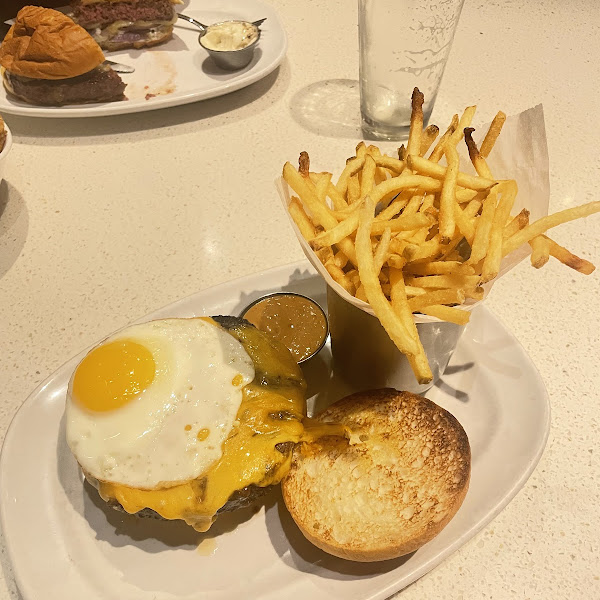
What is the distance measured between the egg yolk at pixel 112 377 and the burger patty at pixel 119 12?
227 centimetres

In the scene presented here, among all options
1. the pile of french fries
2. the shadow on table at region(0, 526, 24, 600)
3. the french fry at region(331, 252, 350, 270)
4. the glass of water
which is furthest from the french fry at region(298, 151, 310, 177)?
the shadow on table at region(0, 526, 24, 600)

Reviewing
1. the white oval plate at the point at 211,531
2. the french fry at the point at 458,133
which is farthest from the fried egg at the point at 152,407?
the french fry at the point at 458,133

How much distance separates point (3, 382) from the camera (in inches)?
67.6

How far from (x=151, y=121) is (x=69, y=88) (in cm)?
38

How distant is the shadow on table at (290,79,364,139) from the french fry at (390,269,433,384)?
1495mm

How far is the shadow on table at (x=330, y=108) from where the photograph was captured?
8.54 feet

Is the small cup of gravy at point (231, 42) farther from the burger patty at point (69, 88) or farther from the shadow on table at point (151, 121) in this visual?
the burger patty at point (69, 88)

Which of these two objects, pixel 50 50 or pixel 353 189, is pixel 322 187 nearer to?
pixel 353 189

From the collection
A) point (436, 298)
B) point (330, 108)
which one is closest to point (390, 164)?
point (436, 298)

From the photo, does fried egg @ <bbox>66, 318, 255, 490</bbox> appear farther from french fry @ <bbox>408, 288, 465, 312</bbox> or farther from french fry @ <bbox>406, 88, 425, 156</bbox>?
french fry @ <bbox>406, 88, 425, 156</bbox>

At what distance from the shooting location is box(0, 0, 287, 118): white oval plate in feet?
8.20

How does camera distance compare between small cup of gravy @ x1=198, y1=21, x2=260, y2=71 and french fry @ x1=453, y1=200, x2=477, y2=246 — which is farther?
small cup of gravy @ x1=198, y1=21, x2=260, y2=71

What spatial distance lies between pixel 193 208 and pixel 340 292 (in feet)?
3.94

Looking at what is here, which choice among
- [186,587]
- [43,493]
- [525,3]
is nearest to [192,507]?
[186,587]
